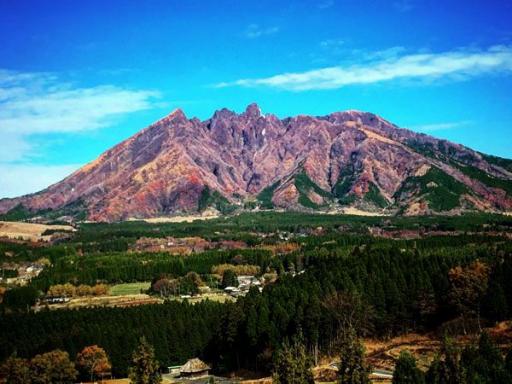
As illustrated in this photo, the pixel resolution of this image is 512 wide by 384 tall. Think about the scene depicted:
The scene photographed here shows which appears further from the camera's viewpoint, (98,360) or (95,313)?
(95,313)

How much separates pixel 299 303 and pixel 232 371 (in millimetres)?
11880

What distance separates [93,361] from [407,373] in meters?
47.3

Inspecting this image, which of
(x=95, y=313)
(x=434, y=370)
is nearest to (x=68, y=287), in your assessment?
(x=95, y=313)

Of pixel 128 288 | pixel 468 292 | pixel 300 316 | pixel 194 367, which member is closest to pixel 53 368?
pixel 194 367

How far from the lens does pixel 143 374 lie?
172ft

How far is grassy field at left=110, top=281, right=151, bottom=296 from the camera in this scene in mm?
139125

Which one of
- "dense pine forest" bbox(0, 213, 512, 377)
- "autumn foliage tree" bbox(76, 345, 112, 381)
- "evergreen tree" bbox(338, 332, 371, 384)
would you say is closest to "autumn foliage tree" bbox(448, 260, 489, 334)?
"dense pine forest" bbox(0, 213, 512, 377)

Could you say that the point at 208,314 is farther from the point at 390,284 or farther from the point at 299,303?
the point at 390,284

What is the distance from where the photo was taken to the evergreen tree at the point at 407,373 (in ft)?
138

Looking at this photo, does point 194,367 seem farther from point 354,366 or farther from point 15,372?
point 354,366

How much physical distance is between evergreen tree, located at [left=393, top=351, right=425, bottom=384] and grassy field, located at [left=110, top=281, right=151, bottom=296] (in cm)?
10212

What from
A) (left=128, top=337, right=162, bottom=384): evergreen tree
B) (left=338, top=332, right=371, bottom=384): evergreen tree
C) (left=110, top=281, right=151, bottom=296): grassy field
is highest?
(left=338, top=332, right=371, bottom=384): evergreen tree

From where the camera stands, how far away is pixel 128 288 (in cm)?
14625

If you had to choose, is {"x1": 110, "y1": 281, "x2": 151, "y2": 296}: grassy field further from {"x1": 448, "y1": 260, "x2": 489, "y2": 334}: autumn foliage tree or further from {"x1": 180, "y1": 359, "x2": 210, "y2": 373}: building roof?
{"x1": 448, "y1": 260, "x2": 489, "y2": 334}: autumn foliage tree
